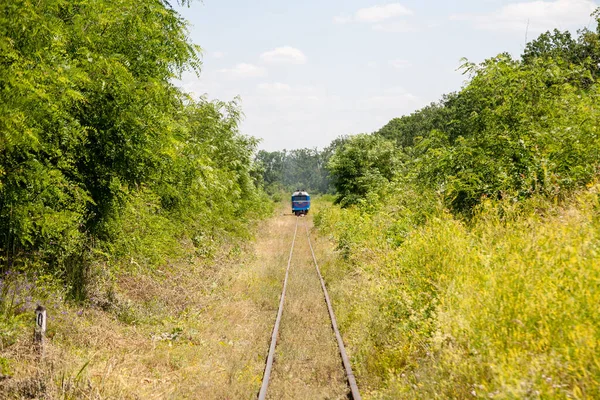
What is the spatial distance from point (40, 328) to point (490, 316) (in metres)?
4.98

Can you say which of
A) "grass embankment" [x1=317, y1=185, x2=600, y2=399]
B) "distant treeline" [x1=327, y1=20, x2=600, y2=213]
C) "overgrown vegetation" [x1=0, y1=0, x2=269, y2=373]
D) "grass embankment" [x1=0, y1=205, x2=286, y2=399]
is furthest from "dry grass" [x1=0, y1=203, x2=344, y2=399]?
"distant treeline" [x1=327, y1=20, x2=600, y2=213]

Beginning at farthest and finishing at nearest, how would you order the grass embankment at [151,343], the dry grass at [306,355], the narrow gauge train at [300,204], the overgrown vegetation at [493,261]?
the narrow gauge train at [300,204]
the dry grass at [306,355]
the grass embankment at [151,343]
the overgrown vegetation at [493,261]

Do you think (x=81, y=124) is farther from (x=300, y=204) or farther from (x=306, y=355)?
(x=300, y=204)

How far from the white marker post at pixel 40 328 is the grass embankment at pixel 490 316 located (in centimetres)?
406

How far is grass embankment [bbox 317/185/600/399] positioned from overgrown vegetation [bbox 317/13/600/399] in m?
0.02

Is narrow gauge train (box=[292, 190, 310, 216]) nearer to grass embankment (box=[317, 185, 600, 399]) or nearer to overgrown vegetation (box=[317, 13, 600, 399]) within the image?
overgrown vegetation (box=[317, 13, 600, 399])

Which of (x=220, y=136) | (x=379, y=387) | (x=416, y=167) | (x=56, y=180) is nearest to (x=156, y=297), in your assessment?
(x=56, y=180)

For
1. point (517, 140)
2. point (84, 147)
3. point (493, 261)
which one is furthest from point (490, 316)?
point (517, 140)

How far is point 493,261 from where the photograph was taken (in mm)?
6211

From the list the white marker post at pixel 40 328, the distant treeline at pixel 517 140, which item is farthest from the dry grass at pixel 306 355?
the distant treeline at pixel 517 140

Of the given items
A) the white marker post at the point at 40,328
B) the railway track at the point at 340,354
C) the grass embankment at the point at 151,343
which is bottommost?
the railway track at the point at 340,354

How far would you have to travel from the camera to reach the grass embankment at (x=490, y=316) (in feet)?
12.1

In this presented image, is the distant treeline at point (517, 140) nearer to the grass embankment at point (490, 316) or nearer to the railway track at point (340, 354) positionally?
the grass embankment at point (490, 316)

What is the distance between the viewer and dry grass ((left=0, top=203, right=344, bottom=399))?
Result: 5293mm
